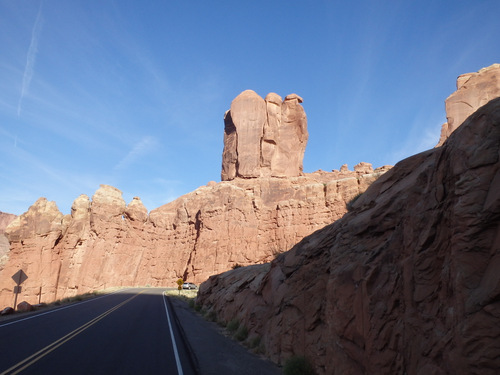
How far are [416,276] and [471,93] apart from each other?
147 ft

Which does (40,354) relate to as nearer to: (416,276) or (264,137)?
(416,276)

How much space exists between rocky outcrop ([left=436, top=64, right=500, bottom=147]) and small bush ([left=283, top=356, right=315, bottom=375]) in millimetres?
39326

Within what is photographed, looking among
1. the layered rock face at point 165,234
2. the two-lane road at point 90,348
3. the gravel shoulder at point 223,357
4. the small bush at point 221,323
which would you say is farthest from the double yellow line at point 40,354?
the layered rock face at point 165,234

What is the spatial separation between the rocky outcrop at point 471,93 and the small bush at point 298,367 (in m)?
39.3

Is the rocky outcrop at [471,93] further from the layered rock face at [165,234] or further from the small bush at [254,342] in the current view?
the small bush at [254,342]

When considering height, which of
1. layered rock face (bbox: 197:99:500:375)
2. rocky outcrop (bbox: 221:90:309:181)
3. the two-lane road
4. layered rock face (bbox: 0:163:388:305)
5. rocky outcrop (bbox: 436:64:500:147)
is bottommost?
the two-lane road

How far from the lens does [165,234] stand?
7425 cm

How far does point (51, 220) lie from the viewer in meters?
58.6

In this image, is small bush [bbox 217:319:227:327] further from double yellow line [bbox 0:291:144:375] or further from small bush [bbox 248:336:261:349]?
Result: double yellow line [bbox 0:291:144:375]

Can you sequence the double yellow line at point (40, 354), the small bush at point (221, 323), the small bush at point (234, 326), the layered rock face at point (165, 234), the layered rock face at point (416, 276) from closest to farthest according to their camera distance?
1. the layered rock face at point (416, 276)
2. the double yellow line at point (40, 354)
3. the small bush at point (234, 326)
4. the small bush at point (221, 323)
5. the layered rock face at point (165, 234)

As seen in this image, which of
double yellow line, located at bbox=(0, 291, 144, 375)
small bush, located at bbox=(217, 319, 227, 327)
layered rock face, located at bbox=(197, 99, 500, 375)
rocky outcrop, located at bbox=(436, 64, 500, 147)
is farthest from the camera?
rocky outcrop, located at bbox=(436, 64, 500, 147)

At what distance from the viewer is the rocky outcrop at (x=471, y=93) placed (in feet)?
126

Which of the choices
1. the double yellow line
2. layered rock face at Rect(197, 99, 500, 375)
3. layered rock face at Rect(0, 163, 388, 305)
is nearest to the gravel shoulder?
layered rock face at Rect(197, 99, 500, 375)

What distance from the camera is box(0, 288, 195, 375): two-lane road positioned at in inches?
303
